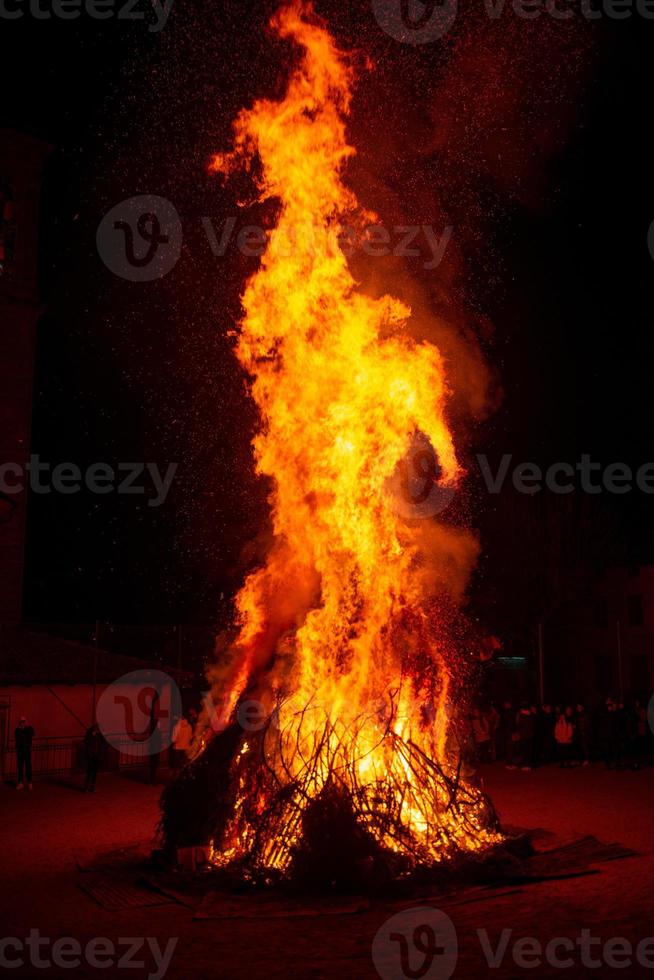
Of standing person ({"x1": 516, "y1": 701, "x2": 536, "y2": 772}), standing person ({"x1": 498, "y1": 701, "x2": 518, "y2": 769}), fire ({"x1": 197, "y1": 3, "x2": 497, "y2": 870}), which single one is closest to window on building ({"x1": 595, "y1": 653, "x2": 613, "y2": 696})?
standing person ({"x1": 498, "y1": 701, "x2": 518, "y2": 769})

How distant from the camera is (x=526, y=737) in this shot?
19.7 m

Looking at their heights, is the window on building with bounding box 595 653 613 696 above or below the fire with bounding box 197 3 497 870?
below

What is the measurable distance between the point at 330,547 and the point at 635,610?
2914 cm

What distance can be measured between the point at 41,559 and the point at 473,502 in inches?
806

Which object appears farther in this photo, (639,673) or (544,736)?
(639,673)

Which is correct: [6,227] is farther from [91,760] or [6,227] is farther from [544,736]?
[544,736]

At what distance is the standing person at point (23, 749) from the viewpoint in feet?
57.3

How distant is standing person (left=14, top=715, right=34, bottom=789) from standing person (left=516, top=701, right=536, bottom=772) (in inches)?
398

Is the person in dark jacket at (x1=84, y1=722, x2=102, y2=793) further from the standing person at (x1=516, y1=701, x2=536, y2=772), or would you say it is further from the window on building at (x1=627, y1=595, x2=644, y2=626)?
the window on building at (x1=627, y1=595, x2=644, y2=626)

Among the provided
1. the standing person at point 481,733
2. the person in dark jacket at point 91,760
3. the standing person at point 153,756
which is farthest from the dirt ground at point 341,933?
the standing person at point 481,733

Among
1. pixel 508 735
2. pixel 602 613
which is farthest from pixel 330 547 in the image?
pixel 602 613

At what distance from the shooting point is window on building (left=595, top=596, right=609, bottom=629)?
127ft

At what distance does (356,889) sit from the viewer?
9.42 meters

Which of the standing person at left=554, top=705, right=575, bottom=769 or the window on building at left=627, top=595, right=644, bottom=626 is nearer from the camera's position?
the standing person at left=554, top=705, right=575, bottom=769
